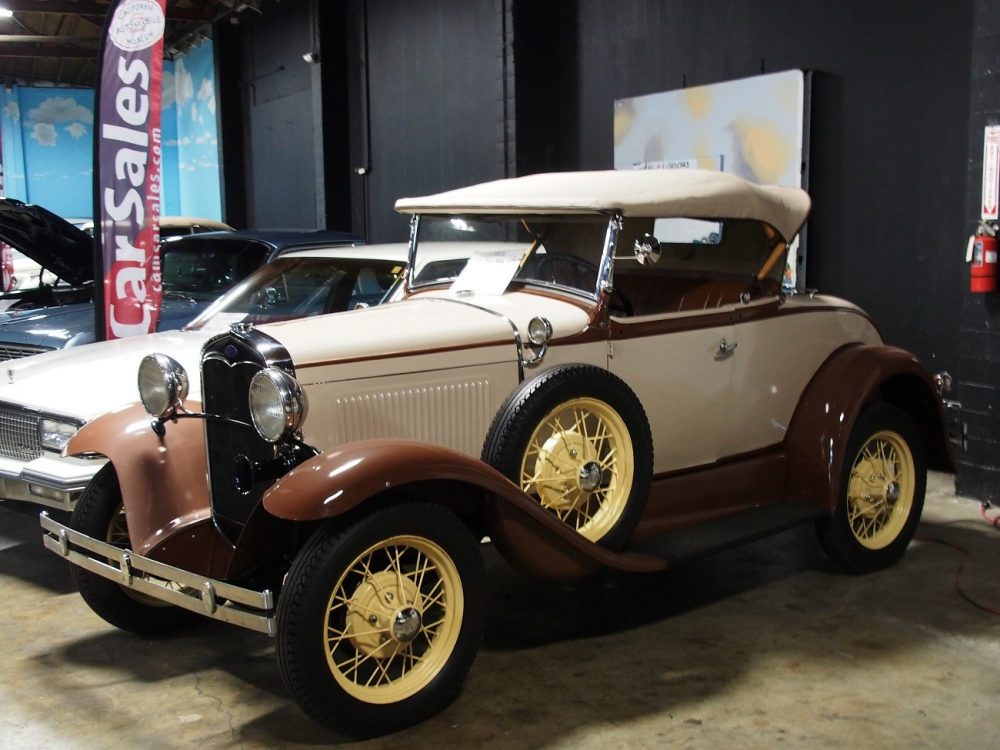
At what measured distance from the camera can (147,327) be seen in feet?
19.9

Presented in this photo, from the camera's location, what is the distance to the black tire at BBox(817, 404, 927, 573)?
14.2 ft

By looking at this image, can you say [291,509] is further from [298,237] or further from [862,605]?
[298,237]

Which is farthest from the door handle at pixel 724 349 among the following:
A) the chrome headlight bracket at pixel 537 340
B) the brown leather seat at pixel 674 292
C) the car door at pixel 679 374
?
the chrome headlight bracket at pixel 537 340

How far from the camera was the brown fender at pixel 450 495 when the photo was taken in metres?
2.89

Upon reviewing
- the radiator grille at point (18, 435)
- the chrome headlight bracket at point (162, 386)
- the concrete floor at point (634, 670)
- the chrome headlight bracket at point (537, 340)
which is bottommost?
the concrete floor at point (634, 670)

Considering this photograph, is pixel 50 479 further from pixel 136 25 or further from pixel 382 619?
pixel 136 25

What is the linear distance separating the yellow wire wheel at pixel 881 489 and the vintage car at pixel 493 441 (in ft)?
0.04

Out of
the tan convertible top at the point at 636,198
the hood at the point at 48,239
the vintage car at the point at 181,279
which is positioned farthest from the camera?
the hood at the point at 48,239

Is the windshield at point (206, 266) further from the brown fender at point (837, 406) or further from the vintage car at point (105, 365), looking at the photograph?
the brown fender at point (837, 406)

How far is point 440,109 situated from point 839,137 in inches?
193

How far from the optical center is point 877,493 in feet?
14.7

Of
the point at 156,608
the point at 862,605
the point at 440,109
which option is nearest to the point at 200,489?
the point at 156,608

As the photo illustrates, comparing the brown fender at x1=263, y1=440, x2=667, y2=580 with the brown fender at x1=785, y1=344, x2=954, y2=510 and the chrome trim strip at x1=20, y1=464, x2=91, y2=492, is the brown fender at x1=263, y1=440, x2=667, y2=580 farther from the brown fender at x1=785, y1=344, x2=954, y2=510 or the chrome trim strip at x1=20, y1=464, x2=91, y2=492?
the chrome trim strip at x1=20, y1=464, x2=91, y2=492

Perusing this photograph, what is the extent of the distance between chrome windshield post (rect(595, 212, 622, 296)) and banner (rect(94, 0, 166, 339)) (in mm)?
3261
